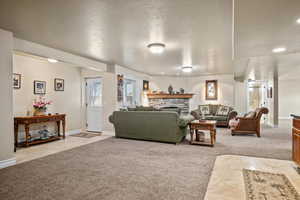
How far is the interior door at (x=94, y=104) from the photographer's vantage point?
249 inches

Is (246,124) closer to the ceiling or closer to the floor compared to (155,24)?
closer to the floor

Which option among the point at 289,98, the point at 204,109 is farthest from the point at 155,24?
the point at 289,98

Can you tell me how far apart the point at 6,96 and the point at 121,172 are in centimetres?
243

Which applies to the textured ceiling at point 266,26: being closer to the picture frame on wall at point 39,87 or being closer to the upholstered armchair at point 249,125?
the upholstered armchair at point 249,125

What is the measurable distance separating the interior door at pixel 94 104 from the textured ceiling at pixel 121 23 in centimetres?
239

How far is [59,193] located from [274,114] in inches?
331

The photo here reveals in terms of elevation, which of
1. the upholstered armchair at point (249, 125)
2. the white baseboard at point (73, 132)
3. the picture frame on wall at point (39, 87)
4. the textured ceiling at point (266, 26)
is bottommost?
the white baseboard at point (73, 132)

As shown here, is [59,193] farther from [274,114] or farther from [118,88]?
[274,114]

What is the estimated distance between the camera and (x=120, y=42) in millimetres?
3564

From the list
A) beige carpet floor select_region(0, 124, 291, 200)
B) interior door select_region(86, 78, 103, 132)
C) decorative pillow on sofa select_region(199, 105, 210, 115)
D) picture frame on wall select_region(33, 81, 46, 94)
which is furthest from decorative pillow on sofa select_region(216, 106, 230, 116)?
picture frame on wall select_region(33, 81, 46, 94)

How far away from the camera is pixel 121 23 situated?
105 inches

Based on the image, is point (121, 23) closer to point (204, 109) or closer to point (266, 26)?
point (266, 26)

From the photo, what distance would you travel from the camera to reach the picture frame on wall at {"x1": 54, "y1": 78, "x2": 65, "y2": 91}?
5418 millimetres

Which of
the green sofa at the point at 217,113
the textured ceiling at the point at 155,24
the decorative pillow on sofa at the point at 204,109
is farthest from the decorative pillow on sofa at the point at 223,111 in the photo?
the textured ceiling at the point at 155,24
